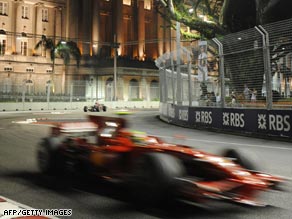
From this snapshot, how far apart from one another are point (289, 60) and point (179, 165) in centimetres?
845

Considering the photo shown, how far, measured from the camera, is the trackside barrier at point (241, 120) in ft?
36.1

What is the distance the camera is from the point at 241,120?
40.9 feet

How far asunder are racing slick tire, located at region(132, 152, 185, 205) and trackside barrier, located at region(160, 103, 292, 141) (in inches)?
302

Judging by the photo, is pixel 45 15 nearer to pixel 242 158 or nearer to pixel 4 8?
pixel 4 8

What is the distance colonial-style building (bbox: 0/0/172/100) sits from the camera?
52.8 meters

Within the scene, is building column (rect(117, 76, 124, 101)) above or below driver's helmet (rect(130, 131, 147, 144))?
above

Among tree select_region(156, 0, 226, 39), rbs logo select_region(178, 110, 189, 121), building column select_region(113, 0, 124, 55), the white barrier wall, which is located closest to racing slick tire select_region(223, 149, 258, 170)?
rbs logo select_region(178, 110, 189, 121)

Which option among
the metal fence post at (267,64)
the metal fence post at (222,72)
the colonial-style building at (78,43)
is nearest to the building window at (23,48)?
the colonial-style building at (78,43)

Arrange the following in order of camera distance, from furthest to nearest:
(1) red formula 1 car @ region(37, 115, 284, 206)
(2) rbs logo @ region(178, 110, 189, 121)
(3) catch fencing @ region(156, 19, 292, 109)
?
(2) rbs logo @ region(178, 110, 189, 121)
(3) catch fencing @ region(156, 19, 292, 109)
(1) red formula 1 car @ region(37, 115, 284, 206)

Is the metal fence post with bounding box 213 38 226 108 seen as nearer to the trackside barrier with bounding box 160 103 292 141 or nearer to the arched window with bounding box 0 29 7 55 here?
the trackside barrier with bounding box 160 103 292 141

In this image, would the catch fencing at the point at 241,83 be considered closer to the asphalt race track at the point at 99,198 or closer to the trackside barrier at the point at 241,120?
the trackside barrier at the point at 241,120

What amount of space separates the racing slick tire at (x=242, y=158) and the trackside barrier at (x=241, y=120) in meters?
6.63

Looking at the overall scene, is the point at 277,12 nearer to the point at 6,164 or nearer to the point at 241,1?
the point at 241,1

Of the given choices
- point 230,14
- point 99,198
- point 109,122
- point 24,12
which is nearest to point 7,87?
point 230,14
